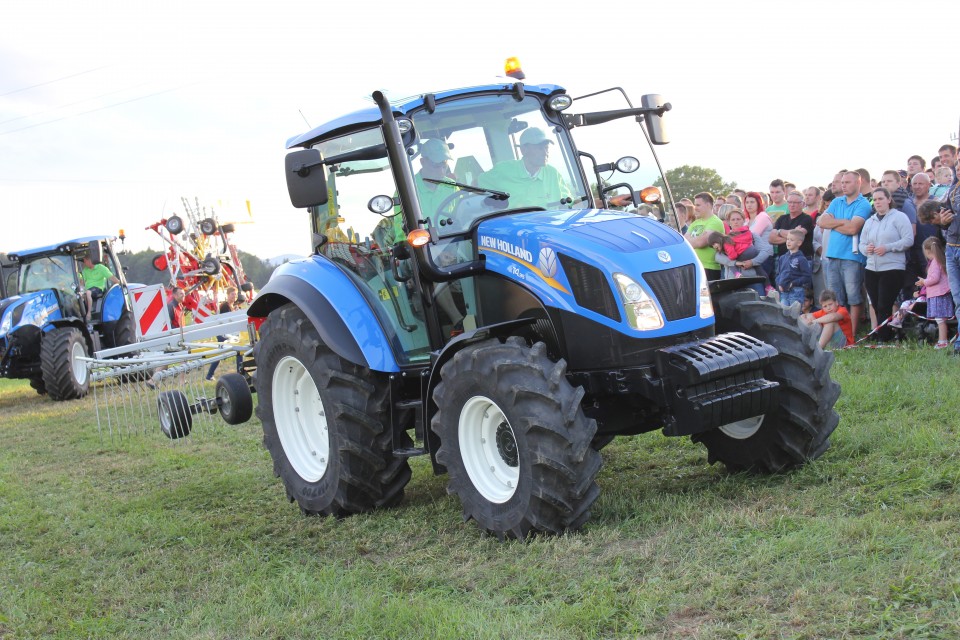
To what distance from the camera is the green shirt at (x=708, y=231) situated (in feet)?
32.5

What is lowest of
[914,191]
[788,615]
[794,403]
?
[788,615]

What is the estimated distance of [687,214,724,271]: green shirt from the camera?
9898mm

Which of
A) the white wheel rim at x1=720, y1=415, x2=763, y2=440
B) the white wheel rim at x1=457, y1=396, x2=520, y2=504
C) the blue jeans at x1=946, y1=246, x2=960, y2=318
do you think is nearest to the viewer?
the white wheel rim at x1=457, y1=396, x2=520, y2=504

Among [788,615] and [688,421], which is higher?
[688,421]

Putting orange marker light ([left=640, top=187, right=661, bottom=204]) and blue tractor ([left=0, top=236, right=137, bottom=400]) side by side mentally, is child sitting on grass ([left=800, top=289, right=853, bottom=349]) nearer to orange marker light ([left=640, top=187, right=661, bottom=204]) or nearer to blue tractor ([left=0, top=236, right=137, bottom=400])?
orange marker light ([left=640, top=187, right=661, bottom=204])

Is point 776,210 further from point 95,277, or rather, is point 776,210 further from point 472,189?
point 95,277

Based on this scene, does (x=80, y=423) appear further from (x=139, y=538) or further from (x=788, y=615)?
(x=788, y=615)

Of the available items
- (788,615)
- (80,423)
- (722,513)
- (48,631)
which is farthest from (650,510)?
(80,423)

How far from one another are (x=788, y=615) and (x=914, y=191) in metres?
6.70

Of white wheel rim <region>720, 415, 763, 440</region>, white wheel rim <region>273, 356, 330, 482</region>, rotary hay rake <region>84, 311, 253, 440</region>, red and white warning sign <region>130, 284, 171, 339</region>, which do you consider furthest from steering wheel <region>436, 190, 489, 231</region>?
red and white warning sign <region>130, 284, 171, 339</region>

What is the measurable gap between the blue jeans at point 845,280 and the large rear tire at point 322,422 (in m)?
5.34

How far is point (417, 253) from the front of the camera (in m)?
5.17

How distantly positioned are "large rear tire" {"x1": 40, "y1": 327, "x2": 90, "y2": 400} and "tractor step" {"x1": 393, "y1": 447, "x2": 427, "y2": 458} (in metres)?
8.90

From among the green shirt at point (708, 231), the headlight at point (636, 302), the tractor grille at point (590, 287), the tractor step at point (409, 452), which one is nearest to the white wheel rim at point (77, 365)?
the green shirt at point (708, 231)
